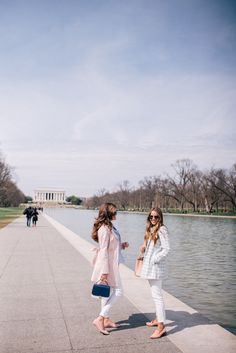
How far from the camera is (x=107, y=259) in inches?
218

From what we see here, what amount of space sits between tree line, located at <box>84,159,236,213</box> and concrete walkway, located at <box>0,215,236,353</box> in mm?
62047

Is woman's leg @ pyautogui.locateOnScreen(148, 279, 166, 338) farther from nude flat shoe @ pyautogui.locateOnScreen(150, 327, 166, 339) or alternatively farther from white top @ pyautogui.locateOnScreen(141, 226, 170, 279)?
white top @ pyautogui.locateOnScreen(141, 226, 170, 279)

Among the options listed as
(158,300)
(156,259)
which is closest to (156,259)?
(156,259)

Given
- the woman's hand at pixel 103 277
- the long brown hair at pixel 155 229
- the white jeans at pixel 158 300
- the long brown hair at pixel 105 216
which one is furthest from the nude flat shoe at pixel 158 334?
the long brown hair at pixel 105 216

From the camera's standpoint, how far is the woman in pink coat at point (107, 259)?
5.52 meters

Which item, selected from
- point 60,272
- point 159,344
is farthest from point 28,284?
point 159,344

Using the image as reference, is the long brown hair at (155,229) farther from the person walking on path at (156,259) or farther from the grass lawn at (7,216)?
the grass lawn at (7,216)

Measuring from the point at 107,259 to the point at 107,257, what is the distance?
0.09 feet

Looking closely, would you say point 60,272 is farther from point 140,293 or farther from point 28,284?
point 140,293

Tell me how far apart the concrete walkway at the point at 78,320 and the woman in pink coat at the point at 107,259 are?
263 millimetres

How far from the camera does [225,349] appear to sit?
4.92m

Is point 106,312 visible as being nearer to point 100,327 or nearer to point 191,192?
point 100,327

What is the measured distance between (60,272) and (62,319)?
175 inches

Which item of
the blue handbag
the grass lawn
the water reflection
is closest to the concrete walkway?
the blue handbag
